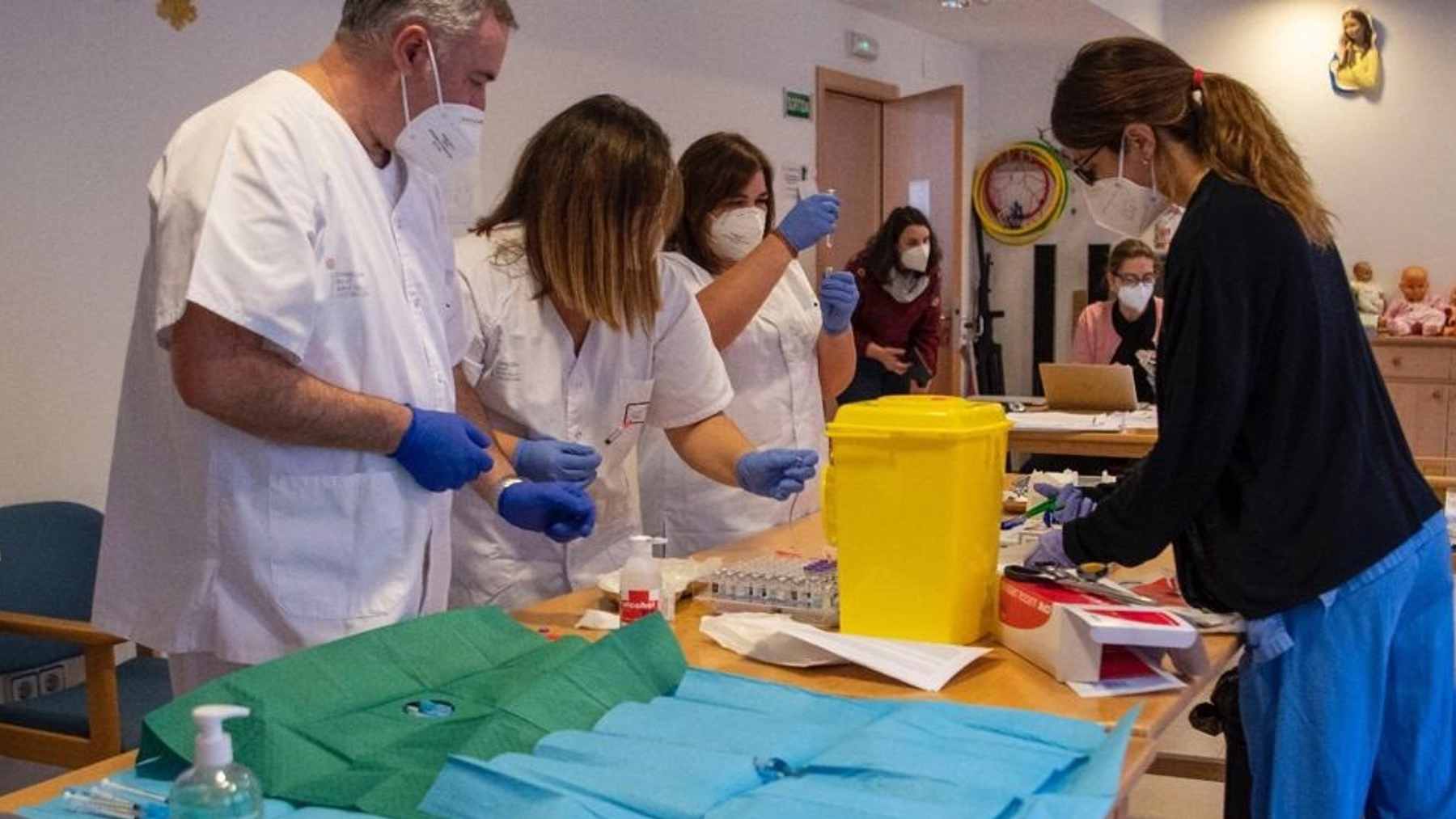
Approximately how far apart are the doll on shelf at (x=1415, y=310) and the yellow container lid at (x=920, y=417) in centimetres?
639

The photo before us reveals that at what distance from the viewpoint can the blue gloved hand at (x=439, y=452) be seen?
167cm

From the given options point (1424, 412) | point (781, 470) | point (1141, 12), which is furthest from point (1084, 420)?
point (1141, 12)

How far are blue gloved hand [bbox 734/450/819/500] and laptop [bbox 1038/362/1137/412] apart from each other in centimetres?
243

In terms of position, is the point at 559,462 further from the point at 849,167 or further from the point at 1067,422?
the point at 849,167

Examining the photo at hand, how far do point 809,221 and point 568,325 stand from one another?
82cm

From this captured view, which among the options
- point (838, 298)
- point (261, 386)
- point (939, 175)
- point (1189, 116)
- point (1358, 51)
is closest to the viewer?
point (261, 386)

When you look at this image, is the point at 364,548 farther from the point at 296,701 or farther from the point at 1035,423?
the point at 1035,423

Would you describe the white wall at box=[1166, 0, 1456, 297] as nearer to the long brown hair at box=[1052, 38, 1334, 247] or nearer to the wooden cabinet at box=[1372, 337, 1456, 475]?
the wooden cabinet at box=[1372, 337, 1456, 475]

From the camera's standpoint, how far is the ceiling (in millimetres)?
6891

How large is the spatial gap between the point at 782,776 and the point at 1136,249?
4484 millimetres

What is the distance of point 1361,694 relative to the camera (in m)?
1.84

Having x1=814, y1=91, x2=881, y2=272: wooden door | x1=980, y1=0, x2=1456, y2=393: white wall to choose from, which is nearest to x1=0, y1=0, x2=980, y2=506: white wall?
x1=814, y1=91, x2=881, y2=272: wooden door

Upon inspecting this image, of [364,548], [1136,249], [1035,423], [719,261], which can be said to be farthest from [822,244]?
[364,548]

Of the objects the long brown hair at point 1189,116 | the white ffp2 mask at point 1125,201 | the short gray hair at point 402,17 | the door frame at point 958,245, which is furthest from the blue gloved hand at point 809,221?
the door frame at point 958,245
